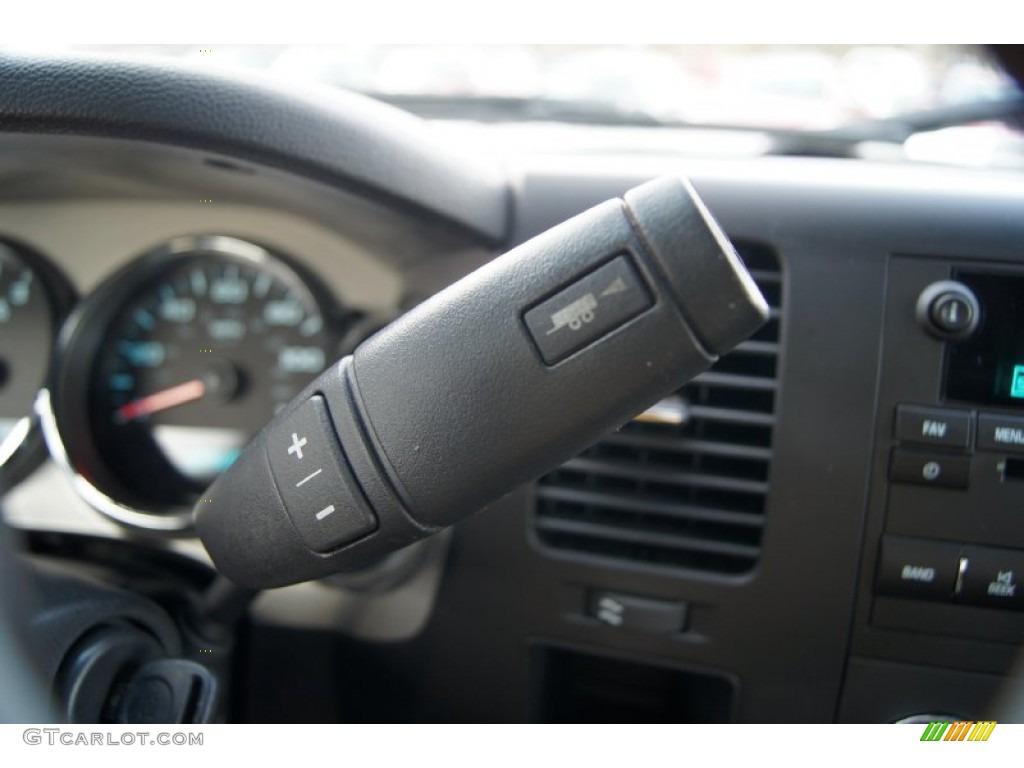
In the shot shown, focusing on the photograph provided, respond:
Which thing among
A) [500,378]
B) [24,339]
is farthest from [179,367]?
[500,378]

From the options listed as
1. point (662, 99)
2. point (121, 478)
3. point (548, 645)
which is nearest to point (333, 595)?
point (548, 645)

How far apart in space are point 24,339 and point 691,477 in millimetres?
1045

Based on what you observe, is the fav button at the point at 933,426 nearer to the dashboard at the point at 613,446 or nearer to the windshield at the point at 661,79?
the dashboard at the point at 613,446

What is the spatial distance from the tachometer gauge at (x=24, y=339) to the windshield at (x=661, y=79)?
1.45 feet

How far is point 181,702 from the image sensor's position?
1.02m

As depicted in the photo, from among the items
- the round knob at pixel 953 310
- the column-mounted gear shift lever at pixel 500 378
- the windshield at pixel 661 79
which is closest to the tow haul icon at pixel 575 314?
the column-mounted gear shift lever at pixel 500 378

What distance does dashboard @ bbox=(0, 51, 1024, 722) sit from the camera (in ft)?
3.48

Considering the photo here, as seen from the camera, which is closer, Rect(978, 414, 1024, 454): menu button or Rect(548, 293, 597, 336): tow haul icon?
Rect(548, 293, 597, 336): tow haul icon

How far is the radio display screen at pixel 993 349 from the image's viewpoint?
1.05 metres

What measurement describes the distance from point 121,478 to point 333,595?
43 cm
